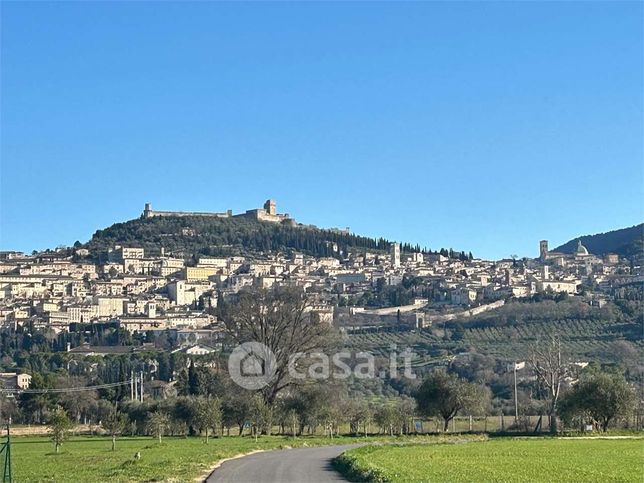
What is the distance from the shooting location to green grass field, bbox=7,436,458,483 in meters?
21.1

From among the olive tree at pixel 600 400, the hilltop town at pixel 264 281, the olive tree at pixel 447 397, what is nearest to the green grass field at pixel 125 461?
the olive tree at pixel 447 397

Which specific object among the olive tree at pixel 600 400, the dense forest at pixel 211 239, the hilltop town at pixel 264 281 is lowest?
the olive tree at pixel 600 400

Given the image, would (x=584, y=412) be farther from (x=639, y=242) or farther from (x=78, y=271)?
(x=639, y=242)

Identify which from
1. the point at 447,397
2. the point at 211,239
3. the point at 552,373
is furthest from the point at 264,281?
the point at 552,373

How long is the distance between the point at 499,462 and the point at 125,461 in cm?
876

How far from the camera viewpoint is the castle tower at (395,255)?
18088 centimetres

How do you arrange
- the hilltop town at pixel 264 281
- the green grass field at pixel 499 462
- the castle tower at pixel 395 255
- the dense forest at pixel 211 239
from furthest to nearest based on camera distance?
the dense forest at pixel 211 239, the castle tower at pixel 395 255, the hilltop town at pixel 264 281, the green grass field at pixel 499 462

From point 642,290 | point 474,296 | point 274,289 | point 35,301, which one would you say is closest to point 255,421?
point 274,289

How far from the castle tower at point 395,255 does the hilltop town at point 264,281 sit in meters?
0.31

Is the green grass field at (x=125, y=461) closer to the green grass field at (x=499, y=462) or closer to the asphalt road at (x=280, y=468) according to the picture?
the asphalt road at (x=280, y=468)

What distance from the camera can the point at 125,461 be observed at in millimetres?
24969

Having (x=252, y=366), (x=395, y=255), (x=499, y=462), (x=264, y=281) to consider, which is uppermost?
(x=395, y=255)

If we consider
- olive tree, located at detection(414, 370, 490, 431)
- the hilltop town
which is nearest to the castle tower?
the hilltop town

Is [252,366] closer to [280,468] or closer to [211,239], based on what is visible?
[280,468]
